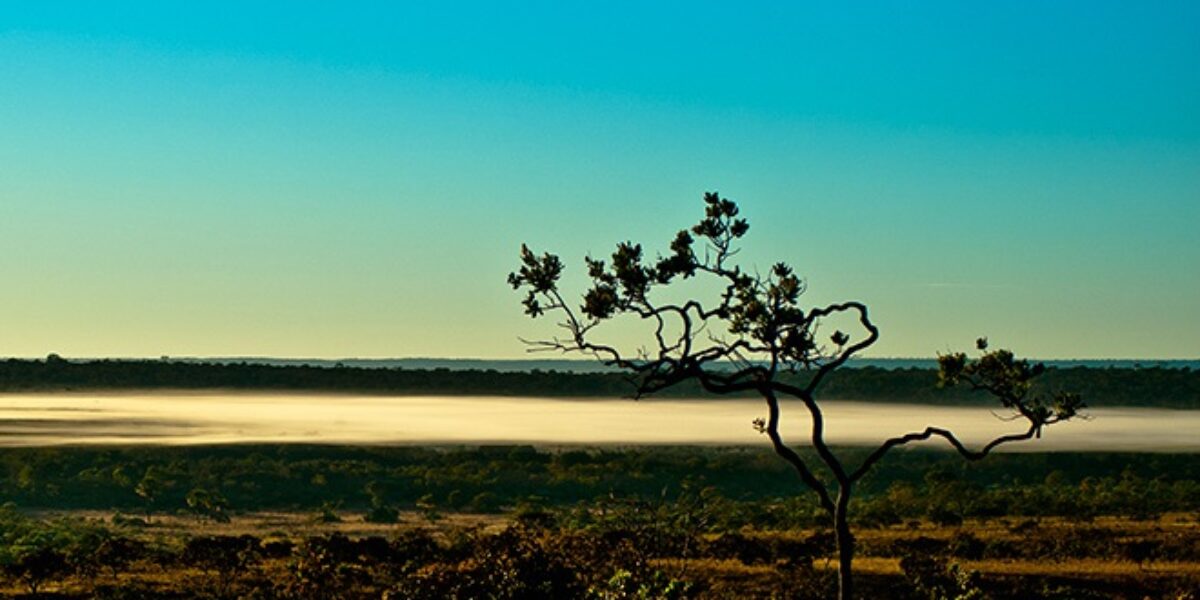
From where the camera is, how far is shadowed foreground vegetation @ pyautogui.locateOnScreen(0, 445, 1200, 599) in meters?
31.4

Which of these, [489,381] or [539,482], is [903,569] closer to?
[539,482]

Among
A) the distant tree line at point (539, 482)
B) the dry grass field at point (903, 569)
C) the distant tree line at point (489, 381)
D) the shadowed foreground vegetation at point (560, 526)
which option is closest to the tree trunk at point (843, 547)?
the shadowed foreground vegetation at point (560, 526)

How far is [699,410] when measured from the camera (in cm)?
19988

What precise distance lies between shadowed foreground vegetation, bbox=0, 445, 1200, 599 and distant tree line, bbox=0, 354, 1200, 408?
181ft

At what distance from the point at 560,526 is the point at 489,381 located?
446 ft

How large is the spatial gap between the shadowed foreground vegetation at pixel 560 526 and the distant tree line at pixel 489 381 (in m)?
55.1

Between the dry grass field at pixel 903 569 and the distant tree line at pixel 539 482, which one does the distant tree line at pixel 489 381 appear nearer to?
the distant tree line at pixel 539 482

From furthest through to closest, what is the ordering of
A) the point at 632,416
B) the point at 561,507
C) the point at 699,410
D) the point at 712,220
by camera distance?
the point at 699,410 → the point at 632,416 → the point at 561,507 → the point at 712,220

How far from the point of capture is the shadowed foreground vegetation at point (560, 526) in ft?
103

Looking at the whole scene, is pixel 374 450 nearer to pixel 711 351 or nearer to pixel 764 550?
pixel 764 550

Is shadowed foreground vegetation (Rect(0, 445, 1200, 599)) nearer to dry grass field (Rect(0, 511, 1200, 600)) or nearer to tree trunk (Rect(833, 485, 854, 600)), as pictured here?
dry grass field (Rect(0, 511, 1200, 600))

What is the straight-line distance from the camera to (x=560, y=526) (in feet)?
175

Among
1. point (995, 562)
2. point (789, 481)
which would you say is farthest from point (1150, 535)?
point (789, 481)

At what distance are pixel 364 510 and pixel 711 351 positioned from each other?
5175 centimetres
